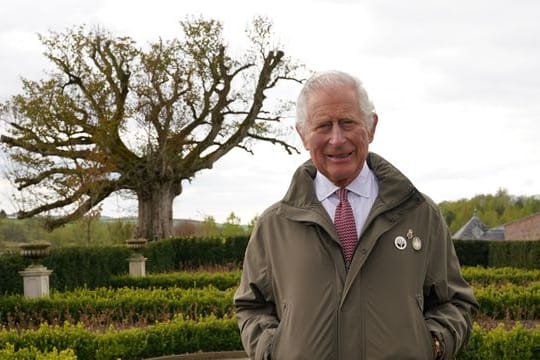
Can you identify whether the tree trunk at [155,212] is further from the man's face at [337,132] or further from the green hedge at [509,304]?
the man's face at [337,132]

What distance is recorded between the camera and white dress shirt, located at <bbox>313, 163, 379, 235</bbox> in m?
2.28

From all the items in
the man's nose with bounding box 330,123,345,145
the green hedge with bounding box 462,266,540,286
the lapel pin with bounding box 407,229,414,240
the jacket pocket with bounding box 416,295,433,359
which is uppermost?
the man's nose with bounding box 330,123,345,145

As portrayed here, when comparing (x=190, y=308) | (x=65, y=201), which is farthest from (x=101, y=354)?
(x=65, y=201)

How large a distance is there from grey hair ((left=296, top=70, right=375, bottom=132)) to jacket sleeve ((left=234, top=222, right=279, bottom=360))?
452 millimetres

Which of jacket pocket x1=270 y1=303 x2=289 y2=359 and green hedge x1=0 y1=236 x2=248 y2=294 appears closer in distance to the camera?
jacket pocket x1=270 y1=303 x2=289 y2=359

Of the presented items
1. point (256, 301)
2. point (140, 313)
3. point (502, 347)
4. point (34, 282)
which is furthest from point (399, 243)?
point (34, 282)

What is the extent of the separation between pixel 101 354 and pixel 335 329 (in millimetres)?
5477

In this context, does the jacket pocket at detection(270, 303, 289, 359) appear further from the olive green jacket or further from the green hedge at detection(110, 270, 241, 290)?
the green hedge at detection(110, 270, 241, 290)

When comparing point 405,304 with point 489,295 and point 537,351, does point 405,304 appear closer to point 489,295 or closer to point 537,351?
point 537,351

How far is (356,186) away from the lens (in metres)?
2.30

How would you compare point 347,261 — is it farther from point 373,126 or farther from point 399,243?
point 373,126

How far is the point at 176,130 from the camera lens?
24.5 metres

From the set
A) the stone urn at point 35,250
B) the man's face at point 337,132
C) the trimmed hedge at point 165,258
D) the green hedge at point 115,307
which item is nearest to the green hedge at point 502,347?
the green hedge at point 115,307

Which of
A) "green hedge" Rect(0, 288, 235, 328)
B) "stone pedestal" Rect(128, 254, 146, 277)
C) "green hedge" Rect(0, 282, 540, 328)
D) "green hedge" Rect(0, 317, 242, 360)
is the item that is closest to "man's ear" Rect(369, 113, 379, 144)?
"green hedge" Rect(0, 317, 242, 360)
